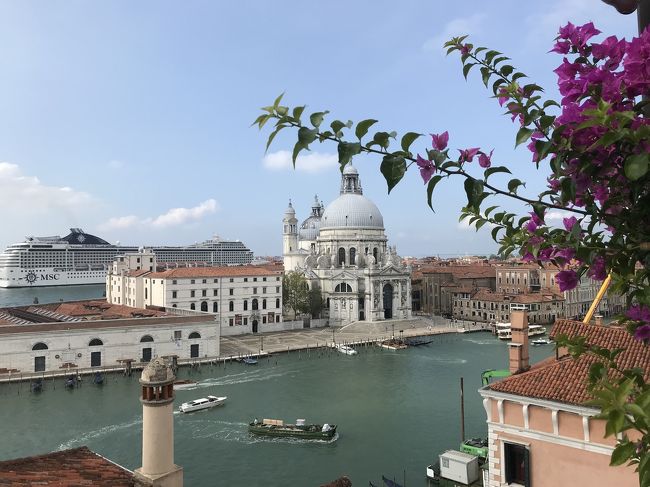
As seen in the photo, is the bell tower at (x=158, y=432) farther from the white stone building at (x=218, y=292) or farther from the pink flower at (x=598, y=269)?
the white stone building at (x=218, y=292)

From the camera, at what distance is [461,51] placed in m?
2.43

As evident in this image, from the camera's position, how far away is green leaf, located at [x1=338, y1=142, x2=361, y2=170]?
5.99 ft

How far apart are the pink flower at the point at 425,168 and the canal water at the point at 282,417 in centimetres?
1529

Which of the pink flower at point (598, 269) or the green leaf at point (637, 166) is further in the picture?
the pink flower at point (598, 269)

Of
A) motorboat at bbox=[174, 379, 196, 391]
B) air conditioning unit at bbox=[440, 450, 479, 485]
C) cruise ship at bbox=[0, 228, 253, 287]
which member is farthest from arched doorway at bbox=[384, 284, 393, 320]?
cruise ship at bbox=[0, 228, 253, 287]

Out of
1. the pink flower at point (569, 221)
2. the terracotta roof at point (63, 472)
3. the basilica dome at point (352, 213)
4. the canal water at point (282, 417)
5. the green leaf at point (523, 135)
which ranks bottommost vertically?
the canal water at point (282, 417)

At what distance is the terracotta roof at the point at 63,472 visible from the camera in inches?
250

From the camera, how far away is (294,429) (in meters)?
19.2

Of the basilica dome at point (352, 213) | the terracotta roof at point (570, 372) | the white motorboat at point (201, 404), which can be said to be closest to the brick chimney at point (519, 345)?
the terracotta roof at point (570, 372)

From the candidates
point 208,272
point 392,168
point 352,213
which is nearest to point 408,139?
point 392,168

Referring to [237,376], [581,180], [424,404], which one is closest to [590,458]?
[581,180]

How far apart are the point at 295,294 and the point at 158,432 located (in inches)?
1602

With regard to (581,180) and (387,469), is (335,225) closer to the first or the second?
(387,469)

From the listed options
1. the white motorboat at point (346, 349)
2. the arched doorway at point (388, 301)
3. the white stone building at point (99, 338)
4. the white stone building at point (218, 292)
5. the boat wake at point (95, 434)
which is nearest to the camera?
the boat wake at point (95, 434)
